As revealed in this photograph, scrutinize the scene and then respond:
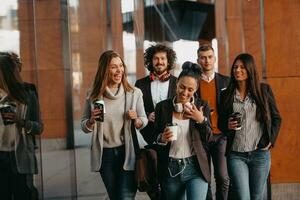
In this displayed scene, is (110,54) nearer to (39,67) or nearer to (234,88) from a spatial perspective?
(234,88)

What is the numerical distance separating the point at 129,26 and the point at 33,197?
999 cm

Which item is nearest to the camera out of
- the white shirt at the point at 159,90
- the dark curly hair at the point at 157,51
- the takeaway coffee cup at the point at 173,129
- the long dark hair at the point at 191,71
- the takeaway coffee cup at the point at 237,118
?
the takeaway coffee cup at the point at 173,129

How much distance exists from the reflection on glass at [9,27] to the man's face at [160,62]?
60.2 inches

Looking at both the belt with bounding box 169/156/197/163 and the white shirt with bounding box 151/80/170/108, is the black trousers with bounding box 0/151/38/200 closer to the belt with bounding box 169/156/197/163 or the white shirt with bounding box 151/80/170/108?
the white shirt with bounding box 151/80/170/108

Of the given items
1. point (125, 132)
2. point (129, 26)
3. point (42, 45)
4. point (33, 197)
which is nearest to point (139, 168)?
point (125, 132)

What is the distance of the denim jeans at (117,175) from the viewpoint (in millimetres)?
4668

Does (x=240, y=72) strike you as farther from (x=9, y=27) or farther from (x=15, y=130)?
(x=9, y=27)

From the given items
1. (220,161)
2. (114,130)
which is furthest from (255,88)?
(114,130)

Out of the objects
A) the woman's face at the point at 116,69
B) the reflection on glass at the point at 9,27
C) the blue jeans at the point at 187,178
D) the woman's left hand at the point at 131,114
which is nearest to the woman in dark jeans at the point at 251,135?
the blue jeans at the point at 187,178

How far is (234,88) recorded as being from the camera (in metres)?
5.11

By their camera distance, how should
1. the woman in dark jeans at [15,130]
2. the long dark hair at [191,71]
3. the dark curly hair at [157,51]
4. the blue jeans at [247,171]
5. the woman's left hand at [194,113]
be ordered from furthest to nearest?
the dark curly hair at [157,51], the woman in dark jeans at [15,130], the blue jeans at [247,171], the long dark hair at [191,71], the woman's left hand at [194,113]

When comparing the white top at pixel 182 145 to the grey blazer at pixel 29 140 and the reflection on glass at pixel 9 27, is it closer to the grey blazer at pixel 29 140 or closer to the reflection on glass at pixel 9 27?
the grey blazer at pixel 29 140

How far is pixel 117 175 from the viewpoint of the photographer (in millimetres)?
4715

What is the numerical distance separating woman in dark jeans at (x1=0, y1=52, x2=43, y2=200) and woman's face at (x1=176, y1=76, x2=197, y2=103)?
1.67 m
